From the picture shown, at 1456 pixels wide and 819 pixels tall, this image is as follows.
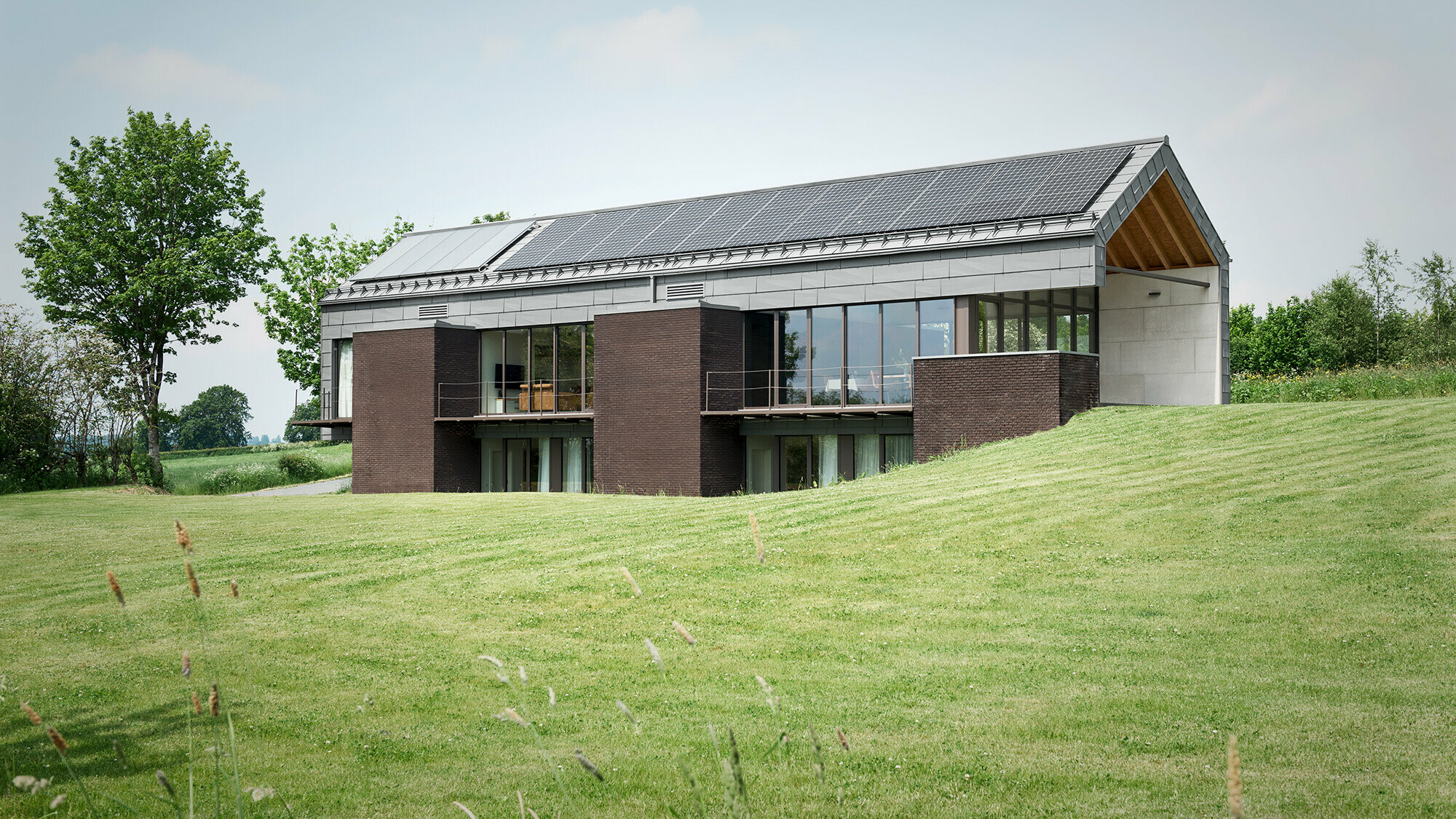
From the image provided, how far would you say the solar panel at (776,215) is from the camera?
2584cm

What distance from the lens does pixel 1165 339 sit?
25.5 meters

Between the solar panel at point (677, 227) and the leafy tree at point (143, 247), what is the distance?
55.8 ft

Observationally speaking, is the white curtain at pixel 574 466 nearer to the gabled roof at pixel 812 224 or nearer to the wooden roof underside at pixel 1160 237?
the gabled roof at pixel 812 224

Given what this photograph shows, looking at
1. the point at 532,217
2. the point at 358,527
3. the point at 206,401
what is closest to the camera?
the point at 358,527

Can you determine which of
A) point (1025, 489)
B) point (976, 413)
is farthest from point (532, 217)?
point (1025, 489)

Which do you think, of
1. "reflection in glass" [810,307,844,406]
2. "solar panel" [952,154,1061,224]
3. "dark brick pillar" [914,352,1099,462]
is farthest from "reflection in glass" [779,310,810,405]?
"solar panel" [952,154,1061,224]

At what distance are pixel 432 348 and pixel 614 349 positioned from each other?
563cm

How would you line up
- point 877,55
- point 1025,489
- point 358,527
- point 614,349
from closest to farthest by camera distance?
point 1025,489 < point 358,527 < point 877,55 < point 614,349

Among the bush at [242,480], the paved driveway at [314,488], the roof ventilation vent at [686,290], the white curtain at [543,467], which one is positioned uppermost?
the roof ventilation vent at [686,290]

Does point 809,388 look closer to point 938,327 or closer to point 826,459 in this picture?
point 826,459

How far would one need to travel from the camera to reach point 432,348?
28.3m

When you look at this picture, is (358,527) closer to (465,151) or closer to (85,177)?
(465,151)

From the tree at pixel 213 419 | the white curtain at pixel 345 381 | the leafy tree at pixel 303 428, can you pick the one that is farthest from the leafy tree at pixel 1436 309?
the tree at pixel 213 419

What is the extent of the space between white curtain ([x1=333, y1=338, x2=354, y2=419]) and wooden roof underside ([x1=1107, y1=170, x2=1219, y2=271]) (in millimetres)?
21093
